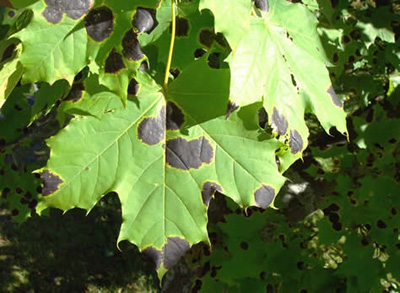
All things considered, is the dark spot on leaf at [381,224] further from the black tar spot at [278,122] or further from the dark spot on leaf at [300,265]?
the black tar spot at [278,122]

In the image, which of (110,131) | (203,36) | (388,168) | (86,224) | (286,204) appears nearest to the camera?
(110,131)

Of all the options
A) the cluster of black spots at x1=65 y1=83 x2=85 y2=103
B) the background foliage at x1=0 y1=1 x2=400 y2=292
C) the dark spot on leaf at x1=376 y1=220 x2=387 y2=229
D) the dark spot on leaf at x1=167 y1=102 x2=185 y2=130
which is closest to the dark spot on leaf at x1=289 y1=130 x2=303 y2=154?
the dark spot on leaf at x1=167 y1=102 x2=185 y2=130

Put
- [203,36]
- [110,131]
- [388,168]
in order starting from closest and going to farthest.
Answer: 1. [110,131]
2. [203,36]
3. [388,168]

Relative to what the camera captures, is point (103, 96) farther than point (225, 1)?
Yes

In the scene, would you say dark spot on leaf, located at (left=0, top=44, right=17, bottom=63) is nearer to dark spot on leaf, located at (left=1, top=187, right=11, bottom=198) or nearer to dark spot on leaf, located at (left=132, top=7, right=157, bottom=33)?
dark spot on leaf, located at (left=132, top=7, right=157, bottom=33)

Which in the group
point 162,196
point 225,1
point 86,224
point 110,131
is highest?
point 225,1

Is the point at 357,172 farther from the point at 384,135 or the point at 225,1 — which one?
the point at 225,1

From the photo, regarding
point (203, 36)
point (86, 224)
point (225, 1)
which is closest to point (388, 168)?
point (203, 36)

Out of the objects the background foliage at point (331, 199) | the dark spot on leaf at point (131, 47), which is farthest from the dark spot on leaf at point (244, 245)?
the dark spot on leaf at point (131, 47)
